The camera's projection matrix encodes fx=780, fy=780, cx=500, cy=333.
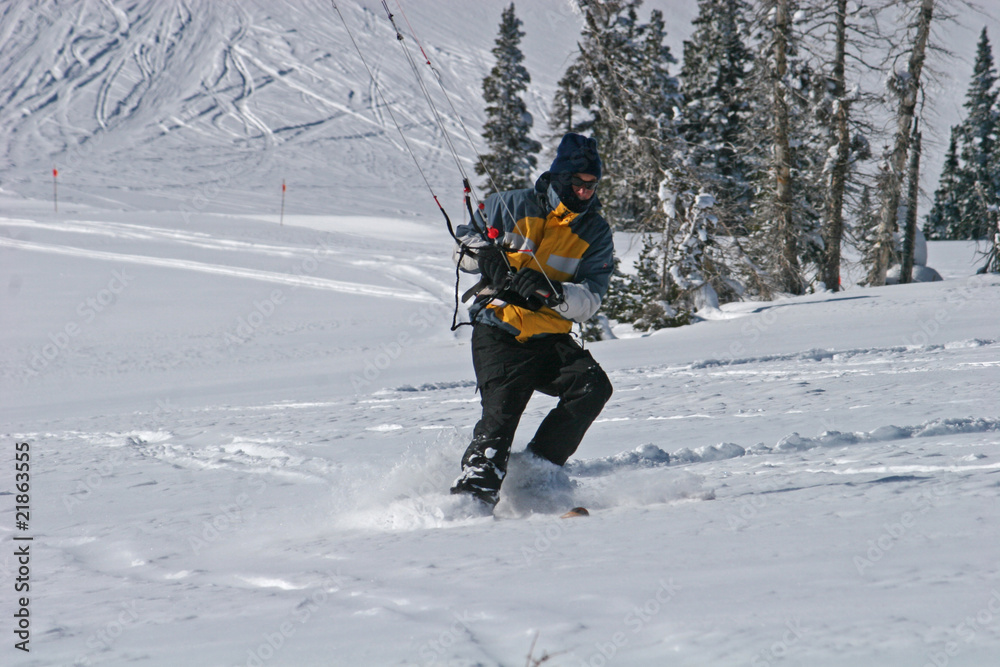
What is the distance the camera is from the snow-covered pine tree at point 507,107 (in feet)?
Result: 99.8

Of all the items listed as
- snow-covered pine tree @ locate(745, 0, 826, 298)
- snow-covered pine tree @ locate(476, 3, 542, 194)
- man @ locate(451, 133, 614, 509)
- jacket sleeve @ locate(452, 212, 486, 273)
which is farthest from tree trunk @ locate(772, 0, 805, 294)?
snow-covered pine tree @ locate(476, 3, 542, 194)

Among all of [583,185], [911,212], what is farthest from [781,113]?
[583,185]

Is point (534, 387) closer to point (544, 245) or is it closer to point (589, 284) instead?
point (589, 284)

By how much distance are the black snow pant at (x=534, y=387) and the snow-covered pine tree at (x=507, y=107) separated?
26758 mm

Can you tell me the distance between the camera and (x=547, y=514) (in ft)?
12.0

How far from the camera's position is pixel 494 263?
3.65m

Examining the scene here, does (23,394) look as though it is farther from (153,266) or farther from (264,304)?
(153,266)

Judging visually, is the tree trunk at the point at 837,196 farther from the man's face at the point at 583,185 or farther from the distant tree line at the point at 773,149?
the man's face at the point at 583,185

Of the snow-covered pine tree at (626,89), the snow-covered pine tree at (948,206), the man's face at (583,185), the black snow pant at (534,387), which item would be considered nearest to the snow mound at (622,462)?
the black snow pant at (534,387)

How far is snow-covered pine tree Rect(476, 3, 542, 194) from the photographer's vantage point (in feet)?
99.8

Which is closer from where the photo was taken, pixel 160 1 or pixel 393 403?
pixel 393 403

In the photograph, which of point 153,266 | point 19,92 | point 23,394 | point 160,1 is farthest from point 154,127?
point 23,394

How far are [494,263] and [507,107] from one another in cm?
2867

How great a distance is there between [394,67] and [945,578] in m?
75.6
